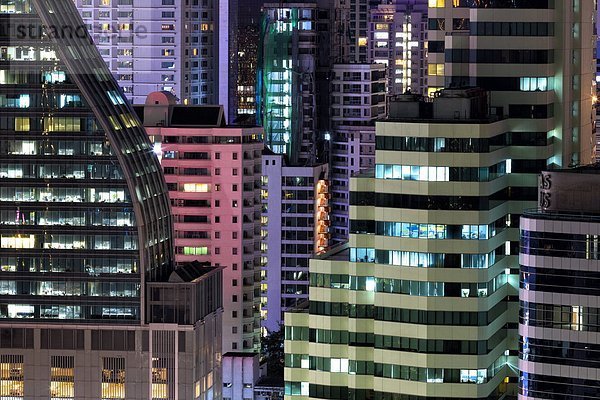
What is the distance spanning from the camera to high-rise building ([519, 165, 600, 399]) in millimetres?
105312

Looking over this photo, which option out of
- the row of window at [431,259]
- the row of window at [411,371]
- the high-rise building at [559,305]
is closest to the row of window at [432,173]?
the row of window at [431,259]

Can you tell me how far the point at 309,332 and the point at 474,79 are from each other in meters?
18.6

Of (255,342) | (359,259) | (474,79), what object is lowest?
(255,342)

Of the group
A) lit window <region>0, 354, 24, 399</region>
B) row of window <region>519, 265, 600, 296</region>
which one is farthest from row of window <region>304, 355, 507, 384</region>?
lit window <region>0, 354, 24, 399</region>

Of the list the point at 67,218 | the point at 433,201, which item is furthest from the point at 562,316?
the point at 67,218

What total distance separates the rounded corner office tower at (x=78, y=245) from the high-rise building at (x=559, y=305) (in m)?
51.6

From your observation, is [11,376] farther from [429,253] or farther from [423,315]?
[429,253]

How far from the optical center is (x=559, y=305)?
10588 cm

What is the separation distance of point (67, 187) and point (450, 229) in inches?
2072

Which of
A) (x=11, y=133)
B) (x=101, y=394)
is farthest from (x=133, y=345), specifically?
(x=11, y=133)

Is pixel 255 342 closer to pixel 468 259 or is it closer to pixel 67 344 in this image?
pixel 67 344

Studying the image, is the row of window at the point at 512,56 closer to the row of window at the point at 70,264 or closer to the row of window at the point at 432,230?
the row of window at the point at 432,230

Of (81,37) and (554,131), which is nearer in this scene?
(554,131)

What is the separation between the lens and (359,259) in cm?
11631
